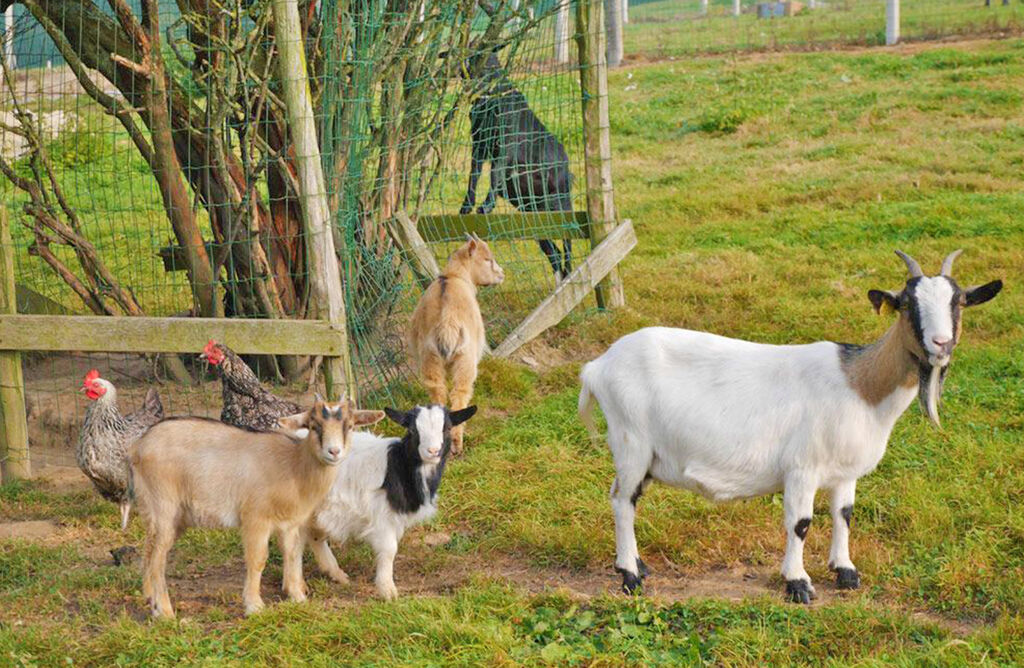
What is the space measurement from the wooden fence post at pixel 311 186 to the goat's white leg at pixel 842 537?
115 inches

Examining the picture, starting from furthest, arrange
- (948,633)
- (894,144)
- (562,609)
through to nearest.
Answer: (894,144), (562,609), (948,633)

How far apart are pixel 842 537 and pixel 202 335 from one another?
12.4 feet

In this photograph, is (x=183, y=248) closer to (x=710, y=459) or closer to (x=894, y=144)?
(x=710, y=459)

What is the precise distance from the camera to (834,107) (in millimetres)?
15914

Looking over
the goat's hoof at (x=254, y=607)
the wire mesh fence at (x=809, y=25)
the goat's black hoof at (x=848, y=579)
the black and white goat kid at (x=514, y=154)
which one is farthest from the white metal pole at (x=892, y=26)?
the goat's hoof at (x=254, y=607)

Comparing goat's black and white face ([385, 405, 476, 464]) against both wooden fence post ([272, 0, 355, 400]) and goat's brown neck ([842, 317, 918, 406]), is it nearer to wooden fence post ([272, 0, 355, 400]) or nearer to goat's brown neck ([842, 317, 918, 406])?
wooden fence post ([272, 0, 355, 400])

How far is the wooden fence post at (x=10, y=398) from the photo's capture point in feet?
24.7

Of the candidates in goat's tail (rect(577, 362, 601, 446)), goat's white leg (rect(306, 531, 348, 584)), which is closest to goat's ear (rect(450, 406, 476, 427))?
goat's tail (rect(577, 362, 601, 446))

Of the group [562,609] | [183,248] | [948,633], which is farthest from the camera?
[183,248]

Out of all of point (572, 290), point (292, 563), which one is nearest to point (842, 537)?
point (292, 563)

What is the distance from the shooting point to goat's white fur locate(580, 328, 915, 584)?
18.1 feet

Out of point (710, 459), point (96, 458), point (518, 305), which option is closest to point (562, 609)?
point (710, 459)

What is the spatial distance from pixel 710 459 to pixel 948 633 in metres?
1.25

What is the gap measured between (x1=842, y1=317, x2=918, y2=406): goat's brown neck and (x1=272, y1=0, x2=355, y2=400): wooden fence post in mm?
→ 3022
